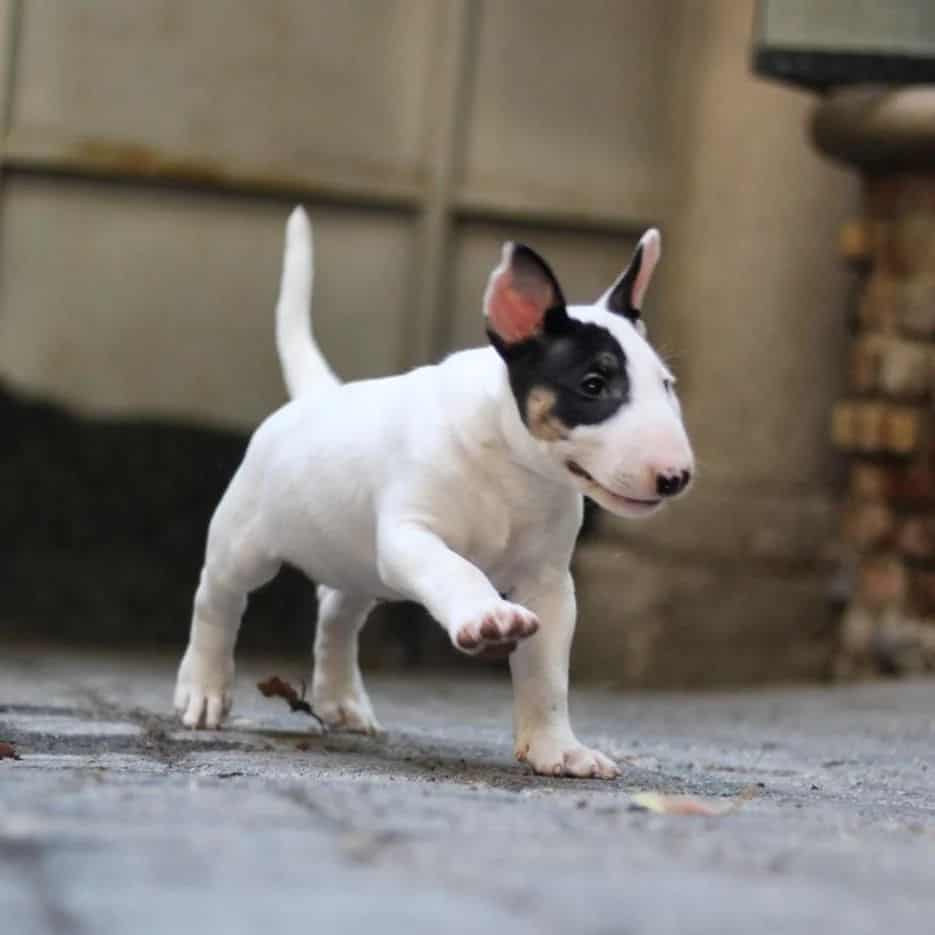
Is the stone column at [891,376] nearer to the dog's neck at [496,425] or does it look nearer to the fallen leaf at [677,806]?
the dog's neck at [496,425]

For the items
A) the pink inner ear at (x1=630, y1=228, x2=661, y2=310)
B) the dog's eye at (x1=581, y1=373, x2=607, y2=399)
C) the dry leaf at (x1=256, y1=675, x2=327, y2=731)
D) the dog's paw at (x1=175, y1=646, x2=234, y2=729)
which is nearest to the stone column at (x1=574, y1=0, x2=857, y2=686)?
the dry leaf at (x1=256, y1=675, x2=327, y2=731)

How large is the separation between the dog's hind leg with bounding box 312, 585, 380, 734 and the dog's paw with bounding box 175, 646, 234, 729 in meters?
0.19

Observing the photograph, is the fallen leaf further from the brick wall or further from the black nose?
the brick wall

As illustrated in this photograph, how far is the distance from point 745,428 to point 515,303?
332cm

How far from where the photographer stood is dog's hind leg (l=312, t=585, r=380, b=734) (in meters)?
3.31

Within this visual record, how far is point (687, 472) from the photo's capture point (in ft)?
7.89

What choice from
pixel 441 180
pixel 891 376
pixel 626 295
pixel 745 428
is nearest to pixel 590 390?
pixel 626 295

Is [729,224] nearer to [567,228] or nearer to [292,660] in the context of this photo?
[567,228]

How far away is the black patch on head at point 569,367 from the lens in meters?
2.49

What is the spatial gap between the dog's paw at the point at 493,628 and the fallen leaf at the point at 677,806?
24 cm

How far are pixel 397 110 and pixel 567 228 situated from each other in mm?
662

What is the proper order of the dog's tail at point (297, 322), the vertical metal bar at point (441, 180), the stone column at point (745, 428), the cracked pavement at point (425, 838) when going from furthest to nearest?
the vertical metal bar at point (441, 180) < the stone column at point (745, 428) < the dog's tail at point (297, 322) < the cracked pavement at point (425, 838)

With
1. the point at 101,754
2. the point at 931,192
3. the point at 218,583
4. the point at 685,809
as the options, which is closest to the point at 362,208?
the point at 931,192

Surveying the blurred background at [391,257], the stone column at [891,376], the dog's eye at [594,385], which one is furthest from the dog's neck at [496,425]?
the blurred background at [391,257]
